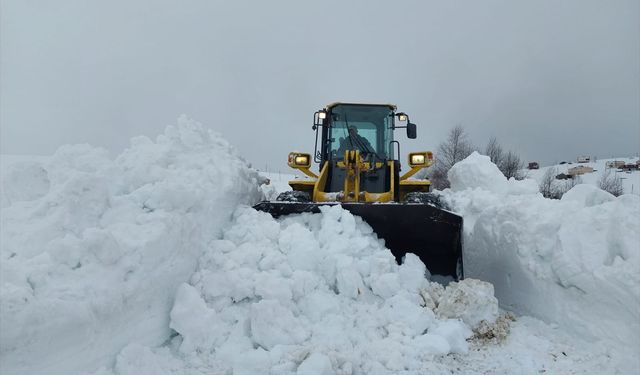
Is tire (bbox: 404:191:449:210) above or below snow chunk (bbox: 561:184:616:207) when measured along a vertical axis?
below

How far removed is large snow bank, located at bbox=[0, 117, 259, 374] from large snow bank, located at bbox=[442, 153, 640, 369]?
304cm

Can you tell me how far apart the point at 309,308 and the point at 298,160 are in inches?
174

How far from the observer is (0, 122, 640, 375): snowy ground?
307 cm

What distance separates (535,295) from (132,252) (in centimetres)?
371

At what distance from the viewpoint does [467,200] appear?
6.54 meters

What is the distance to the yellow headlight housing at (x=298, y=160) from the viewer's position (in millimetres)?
8164

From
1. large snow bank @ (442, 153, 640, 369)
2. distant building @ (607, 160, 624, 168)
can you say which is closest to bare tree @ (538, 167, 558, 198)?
distant building @ (607, 160, 624, 168)

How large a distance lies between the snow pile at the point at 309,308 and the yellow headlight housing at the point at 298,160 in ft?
10.5

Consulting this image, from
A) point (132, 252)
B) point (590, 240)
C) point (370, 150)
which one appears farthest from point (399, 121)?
point (132, 252)

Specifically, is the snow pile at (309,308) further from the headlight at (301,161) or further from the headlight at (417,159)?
the headlight at (301,161)

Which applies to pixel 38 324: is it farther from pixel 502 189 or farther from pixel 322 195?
pixel 502 189

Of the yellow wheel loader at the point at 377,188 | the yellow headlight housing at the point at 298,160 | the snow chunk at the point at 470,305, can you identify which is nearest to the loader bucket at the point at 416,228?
the yellow wheel loader at the point at 377,188

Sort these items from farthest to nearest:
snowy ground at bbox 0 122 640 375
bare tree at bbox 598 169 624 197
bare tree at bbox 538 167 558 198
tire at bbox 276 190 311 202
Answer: bare tree at bbox 538 167 558 198
bare tree at bbox 598 169 624 197
tire at bbox 276 190 311 202
snowy ground at bbox 0 122 640 375

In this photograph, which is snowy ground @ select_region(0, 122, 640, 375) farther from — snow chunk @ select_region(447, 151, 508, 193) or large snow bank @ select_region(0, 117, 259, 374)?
snow chunk @ select_region(447, 151, 508, 193)
